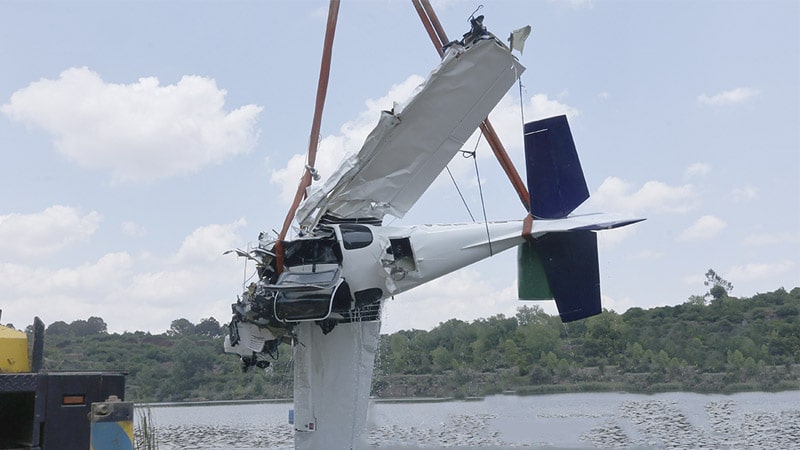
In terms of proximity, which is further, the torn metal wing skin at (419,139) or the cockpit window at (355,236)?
the cockpit window at (355,236)

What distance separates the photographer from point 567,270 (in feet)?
47.9

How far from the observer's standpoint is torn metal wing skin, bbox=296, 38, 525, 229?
42.2ft

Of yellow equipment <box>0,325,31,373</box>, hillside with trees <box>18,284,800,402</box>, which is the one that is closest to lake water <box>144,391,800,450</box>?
hillside with trees <box>18,284,800,402</box>

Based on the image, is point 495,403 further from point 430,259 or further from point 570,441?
point 430,259

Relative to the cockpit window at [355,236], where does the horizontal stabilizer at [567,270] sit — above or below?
below

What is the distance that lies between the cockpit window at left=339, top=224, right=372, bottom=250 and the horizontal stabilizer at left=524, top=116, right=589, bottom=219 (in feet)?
11.0

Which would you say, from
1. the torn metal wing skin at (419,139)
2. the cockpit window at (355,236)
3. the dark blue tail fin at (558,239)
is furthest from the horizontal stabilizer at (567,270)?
the cockpit window at (355,236)

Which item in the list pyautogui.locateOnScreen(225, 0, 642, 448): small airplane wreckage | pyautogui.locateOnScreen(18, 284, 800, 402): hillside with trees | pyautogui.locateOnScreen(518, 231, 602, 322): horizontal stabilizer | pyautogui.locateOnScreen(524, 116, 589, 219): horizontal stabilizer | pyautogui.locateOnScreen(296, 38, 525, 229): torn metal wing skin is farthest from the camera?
pyautogui.locateOnScreen(18, 284, 800, 402): hillside with trees

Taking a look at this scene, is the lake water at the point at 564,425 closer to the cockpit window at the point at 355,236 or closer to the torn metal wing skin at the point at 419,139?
the cockpit window at the point at 355,236

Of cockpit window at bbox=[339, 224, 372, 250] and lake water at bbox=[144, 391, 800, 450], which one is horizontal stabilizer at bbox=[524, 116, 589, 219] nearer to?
cockpit window at bbox=[339, 224, 372, 250]

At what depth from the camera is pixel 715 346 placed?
32594mm

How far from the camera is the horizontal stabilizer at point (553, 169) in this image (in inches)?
561

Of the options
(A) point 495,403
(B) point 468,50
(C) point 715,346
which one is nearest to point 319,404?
(B) point 468,50

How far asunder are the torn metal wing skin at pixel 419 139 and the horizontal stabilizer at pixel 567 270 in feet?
8.63
